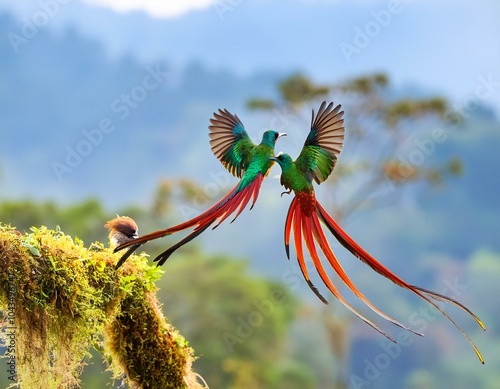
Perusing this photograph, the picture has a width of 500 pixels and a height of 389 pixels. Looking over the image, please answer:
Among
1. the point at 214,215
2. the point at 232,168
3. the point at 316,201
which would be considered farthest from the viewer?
the point at 232,168

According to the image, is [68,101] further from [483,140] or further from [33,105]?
[483,140]

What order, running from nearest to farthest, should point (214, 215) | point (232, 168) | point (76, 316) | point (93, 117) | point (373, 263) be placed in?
point (214, 215)
point (373, 263)
point (232, 168)
point (76, 316)
point (93, 117)

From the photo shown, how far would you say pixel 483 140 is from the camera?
29.5 meters

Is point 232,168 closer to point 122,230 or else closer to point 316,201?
point 316,201

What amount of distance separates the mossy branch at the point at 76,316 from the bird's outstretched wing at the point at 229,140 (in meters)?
0.57

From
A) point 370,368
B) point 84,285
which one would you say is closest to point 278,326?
point 370,368

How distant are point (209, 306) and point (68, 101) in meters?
16.3

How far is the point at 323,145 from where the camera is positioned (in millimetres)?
2492

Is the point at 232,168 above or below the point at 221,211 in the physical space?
above

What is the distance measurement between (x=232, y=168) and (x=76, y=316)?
2.46 feet

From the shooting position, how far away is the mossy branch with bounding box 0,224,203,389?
2594 mm

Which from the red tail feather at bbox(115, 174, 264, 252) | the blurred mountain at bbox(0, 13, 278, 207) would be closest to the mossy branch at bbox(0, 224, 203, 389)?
the red tail feather at bbox(115, 174, 264, 252)

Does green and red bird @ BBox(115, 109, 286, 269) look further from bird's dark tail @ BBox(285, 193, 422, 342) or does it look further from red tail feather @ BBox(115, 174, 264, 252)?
bird's dark tail @ BBox(285, 193, 422, 342)

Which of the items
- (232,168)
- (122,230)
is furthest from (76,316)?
(232,168)
